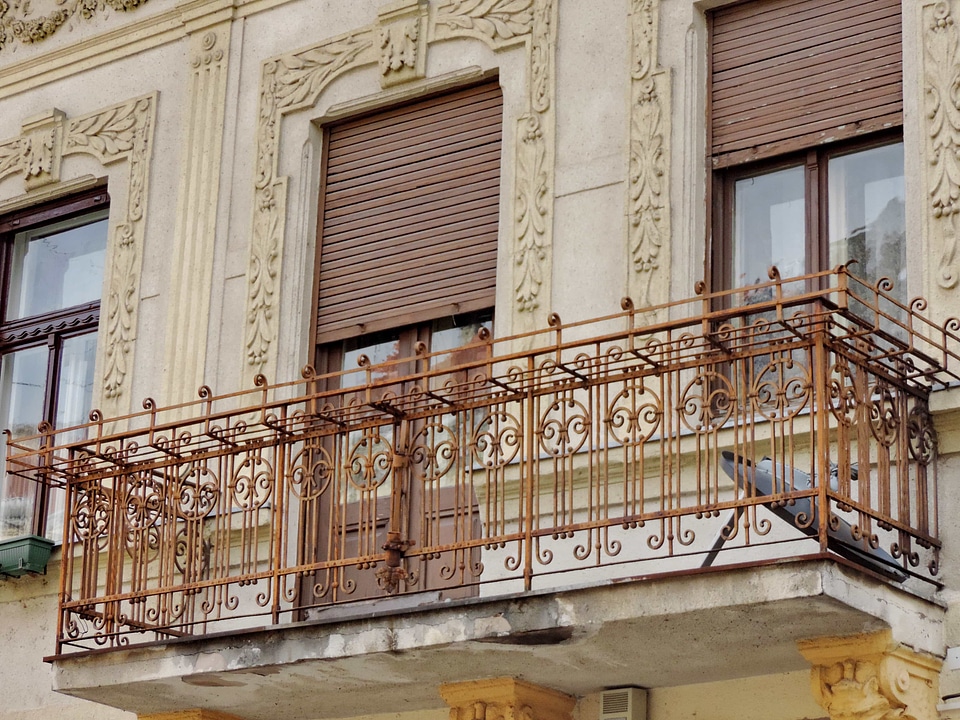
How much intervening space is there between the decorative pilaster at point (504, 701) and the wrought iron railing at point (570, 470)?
54 centimetres

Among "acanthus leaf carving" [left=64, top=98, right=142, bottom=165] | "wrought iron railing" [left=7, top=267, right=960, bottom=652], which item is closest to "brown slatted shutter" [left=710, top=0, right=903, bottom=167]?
"wrought iron railing" [left=7, top=267, right=960, bottom=652]

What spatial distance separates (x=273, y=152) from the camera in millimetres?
12078

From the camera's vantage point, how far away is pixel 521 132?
435 inches

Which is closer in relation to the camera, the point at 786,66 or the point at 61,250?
the point at 786,66

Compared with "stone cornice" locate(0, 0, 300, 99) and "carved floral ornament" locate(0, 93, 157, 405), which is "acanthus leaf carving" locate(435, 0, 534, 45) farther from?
"carved floral ornament" locate(0, 93, 157, 405)

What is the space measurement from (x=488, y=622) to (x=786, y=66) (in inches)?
138

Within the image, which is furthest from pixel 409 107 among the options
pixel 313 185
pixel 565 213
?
pixel 565 213

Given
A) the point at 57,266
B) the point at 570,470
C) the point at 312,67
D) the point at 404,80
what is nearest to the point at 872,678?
the point at 570,470

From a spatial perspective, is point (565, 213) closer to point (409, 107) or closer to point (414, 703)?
point (409, 107)

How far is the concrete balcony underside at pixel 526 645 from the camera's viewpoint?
825 centimetres

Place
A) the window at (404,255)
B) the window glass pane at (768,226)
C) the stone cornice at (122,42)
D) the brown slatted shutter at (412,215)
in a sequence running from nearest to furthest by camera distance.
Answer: the window glass pane at (768,226) → the window at (404,255) → the brown slatted shutter at (412,215) → the stone cornice at (122,42)

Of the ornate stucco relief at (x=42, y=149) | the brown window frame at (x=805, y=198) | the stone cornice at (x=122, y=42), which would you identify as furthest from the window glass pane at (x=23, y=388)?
the brown window frame at (x=805, y=198)

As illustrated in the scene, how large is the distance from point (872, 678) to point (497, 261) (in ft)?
11.5

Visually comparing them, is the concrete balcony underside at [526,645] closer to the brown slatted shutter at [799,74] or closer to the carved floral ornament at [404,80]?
the carved floral ornament at [404,80]
